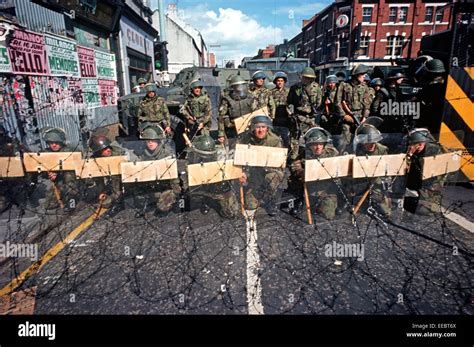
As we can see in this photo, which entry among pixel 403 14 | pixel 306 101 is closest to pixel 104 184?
pixel 306 101

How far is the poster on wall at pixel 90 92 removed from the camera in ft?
30.4

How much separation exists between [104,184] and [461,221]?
5.06 meters

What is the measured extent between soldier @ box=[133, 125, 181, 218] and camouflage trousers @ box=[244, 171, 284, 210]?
104cm

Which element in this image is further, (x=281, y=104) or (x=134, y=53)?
(x=134, y=53)

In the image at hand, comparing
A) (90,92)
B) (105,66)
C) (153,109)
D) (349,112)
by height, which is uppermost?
(105,66)

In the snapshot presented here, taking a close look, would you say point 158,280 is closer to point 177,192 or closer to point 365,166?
point 177,192

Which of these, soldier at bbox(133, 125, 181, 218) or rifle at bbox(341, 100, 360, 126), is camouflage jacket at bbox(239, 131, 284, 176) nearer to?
soldier at bbox(133, 125, 181, 218)

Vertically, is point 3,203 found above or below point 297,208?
above

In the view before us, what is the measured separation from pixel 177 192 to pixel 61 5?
23.9 ft

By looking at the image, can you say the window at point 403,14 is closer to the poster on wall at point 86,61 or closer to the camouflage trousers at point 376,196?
the poster on wall at point 86,61
